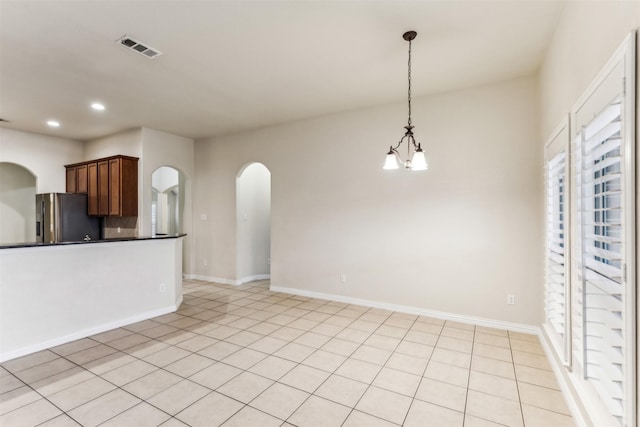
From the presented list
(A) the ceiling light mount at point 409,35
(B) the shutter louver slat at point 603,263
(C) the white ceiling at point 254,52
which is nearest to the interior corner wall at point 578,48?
(C) the white ceiling at point 254,52

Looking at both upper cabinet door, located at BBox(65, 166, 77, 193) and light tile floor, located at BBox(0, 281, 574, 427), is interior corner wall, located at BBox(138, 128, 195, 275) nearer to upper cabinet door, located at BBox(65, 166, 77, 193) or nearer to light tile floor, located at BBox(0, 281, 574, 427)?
upper cabinet door, located at BBox(65, 166, 77, 193)

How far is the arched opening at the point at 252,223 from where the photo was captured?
613cm

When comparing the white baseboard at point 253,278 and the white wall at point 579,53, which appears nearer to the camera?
the white wall at point 579,53

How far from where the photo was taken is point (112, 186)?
5.49 m

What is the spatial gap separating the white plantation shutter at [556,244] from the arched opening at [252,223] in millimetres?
4864

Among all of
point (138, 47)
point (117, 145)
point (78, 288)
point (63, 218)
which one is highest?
point (138, 47)

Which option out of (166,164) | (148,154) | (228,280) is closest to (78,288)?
(228,280)

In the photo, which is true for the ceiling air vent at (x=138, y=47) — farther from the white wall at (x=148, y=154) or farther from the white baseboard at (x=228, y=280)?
the white baseboard at (x=228, y=280)

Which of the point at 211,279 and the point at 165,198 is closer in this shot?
the point at 211,279

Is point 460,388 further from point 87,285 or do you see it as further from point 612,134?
point 87,285

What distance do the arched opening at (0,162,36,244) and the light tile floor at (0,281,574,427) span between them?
16.0 ft

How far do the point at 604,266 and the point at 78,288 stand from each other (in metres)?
4.66

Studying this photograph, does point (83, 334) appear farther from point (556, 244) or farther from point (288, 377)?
point (556, 244)

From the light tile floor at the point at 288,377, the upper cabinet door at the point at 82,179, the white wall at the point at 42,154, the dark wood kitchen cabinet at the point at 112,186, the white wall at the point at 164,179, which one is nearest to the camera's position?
the light tile floor at the point at 288,377
